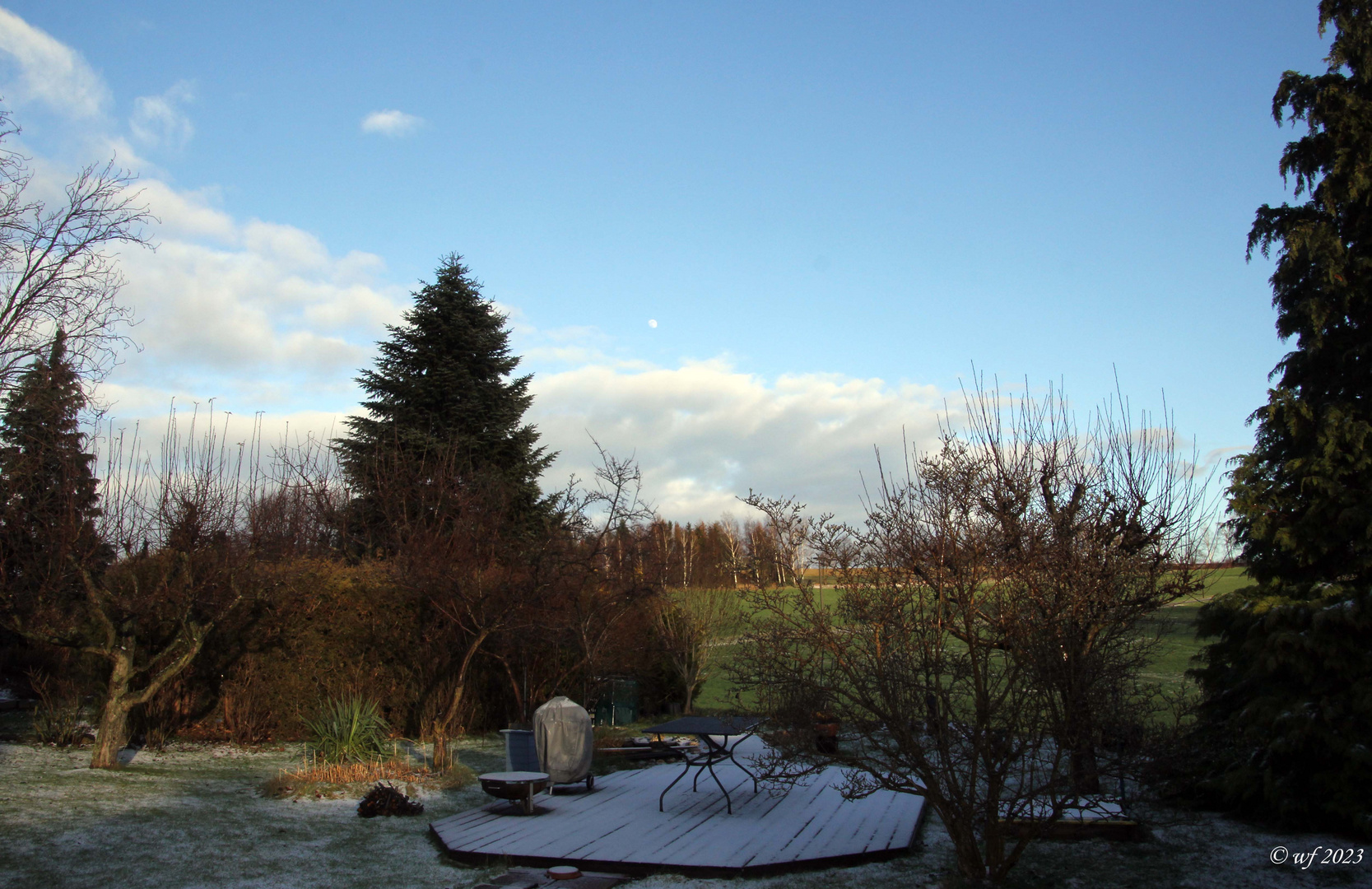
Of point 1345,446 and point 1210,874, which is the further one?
point 1345,446

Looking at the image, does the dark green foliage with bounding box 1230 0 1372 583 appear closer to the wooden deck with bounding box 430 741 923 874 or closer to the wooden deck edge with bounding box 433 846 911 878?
the wooden deck with bounding box 430 741 923 874

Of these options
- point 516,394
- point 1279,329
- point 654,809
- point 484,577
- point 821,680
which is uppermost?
point 516,394

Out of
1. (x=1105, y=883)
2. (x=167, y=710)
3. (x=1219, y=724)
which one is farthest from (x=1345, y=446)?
(x=167, y=710)

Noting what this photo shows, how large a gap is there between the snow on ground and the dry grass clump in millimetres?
184

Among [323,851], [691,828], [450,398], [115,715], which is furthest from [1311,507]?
[450,398]

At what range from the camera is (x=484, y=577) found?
1161 centimetres

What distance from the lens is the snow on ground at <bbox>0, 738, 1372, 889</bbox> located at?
16.9 feet

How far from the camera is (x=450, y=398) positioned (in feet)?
66.4

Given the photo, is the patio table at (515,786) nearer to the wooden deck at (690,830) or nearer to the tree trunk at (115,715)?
the wooden deck at (690,830)

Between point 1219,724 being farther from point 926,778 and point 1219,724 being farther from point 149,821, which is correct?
point 149,821

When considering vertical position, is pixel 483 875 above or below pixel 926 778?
below

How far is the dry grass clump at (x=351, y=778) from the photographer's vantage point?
24.7 feet

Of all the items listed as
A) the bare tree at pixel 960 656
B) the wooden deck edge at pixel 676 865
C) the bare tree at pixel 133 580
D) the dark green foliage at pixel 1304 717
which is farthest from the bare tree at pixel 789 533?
the bare tree at pixel 133 580

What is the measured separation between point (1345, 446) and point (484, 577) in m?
9.35
